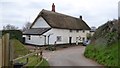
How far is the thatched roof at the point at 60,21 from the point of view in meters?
52.1

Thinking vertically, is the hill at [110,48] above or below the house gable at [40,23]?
below

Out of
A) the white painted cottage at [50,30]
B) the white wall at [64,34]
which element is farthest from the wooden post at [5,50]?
the white wall at [64,34]

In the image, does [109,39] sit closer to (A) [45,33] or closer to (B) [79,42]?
(A) [45,33]

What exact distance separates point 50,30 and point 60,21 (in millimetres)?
6101

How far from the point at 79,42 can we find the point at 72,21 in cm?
565

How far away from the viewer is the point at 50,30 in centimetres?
5081

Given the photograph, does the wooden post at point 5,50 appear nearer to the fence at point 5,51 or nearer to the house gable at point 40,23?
the fence at point 5,51

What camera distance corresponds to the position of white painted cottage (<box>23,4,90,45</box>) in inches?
1977

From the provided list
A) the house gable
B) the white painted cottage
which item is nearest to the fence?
the white painted cottage

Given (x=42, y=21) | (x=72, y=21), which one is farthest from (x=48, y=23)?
(x=72, y=21)

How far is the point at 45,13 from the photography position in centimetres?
5331

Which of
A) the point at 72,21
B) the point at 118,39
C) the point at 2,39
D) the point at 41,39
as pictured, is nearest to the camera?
the point at 2,39

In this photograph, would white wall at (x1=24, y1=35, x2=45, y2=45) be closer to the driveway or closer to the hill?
the driveway

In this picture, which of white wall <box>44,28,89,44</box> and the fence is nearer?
the fence
